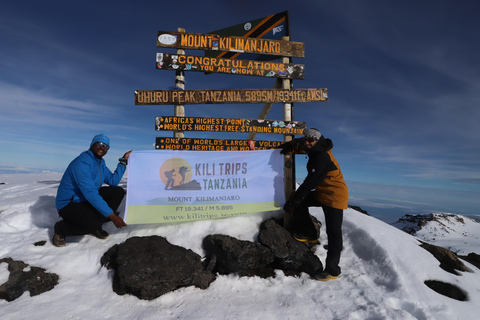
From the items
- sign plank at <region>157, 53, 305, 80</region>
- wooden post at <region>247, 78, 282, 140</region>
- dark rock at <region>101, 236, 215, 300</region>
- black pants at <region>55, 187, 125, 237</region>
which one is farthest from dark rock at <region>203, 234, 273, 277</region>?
sign plank at <region>157, 53, 305, 80</region>

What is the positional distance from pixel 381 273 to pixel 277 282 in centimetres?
198

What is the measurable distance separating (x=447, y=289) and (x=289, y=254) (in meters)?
2.73

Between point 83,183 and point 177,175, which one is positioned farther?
point 177,175

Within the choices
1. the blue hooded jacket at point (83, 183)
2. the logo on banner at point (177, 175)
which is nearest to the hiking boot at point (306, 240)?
the logo on banner at point (177, 175)

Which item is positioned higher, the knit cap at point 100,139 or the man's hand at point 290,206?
the knit cap at point 100,139

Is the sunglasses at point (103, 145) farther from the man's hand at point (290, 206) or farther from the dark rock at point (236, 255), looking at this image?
the man's hand at point (290, 206)

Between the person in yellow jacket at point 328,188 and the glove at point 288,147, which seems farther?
the glove at point 288,147

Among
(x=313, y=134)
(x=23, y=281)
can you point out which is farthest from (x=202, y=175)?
(x=23, y=281)

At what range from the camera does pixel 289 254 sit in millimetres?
4566

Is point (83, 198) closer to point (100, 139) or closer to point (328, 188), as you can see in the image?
point (100, 139)

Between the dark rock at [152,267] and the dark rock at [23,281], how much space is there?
778mm

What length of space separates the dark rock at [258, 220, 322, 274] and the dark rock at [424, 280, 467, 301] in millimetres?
1895

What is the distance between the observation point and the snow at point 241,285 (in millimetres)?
3221

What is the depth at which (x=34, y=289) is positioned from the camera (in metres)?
3.43
